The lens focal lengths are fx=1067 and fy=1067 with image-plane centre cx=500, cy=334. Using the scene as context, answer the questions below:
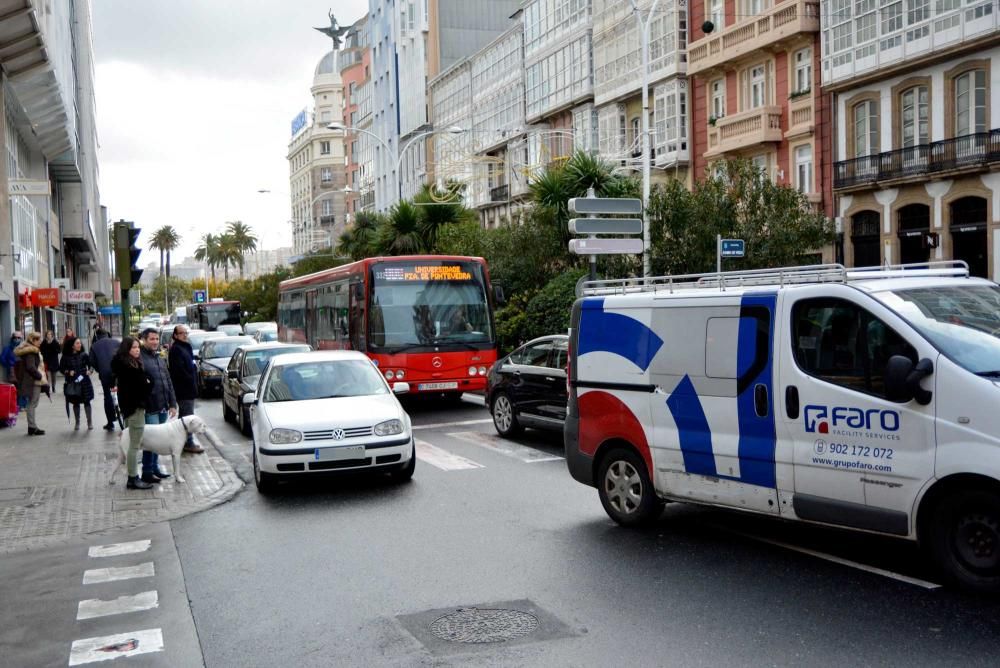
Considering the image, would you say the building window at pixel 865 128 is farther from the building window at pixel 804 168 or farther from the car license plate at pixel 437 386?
the car license plate at pixel 437 386

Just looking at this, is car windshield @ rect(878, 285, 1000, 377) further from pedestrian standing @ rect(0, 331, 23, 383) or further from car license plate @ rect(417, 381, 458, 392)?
pedestrian standing @ rect(0, 331, 23, 383)

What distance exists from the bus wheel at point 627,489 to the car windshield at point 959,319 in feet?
8.98

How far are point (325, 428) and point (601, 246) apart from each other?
8695 millimetres

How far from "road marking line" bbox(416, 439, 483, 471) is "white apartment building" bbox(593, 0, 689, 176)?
2466 cm

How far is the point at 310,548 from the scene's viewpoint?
908 cm

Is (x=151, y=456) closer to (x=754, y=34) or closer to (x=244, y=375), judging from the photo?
(x=244, y=375)

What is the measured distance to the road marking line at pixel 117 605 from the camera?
727 centimetres

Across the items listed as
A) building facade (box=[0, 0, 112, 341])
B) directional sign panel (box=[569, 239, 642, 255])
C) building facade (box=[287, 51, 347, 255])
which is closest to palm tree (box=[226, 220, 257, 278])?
building facade (box=[287, 51, 347, 255])

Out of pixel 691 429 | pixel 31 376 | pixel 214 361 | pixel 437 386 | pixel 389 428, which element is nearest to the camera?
pixel 691 429

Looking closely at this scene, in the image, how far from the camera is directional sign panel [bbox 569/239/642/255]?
60.9ft

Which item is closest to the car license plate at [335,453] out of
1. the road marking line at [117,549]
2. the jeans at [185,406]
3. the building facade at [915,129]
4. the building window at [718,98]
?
the road marking line at [117,549]

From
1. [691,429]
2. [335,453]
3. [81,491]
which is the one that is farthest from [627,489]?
[81,491]

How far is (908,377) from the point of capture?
668 cm

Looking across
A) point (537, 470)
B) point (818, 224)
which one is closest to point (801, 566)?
point (537, 470)
